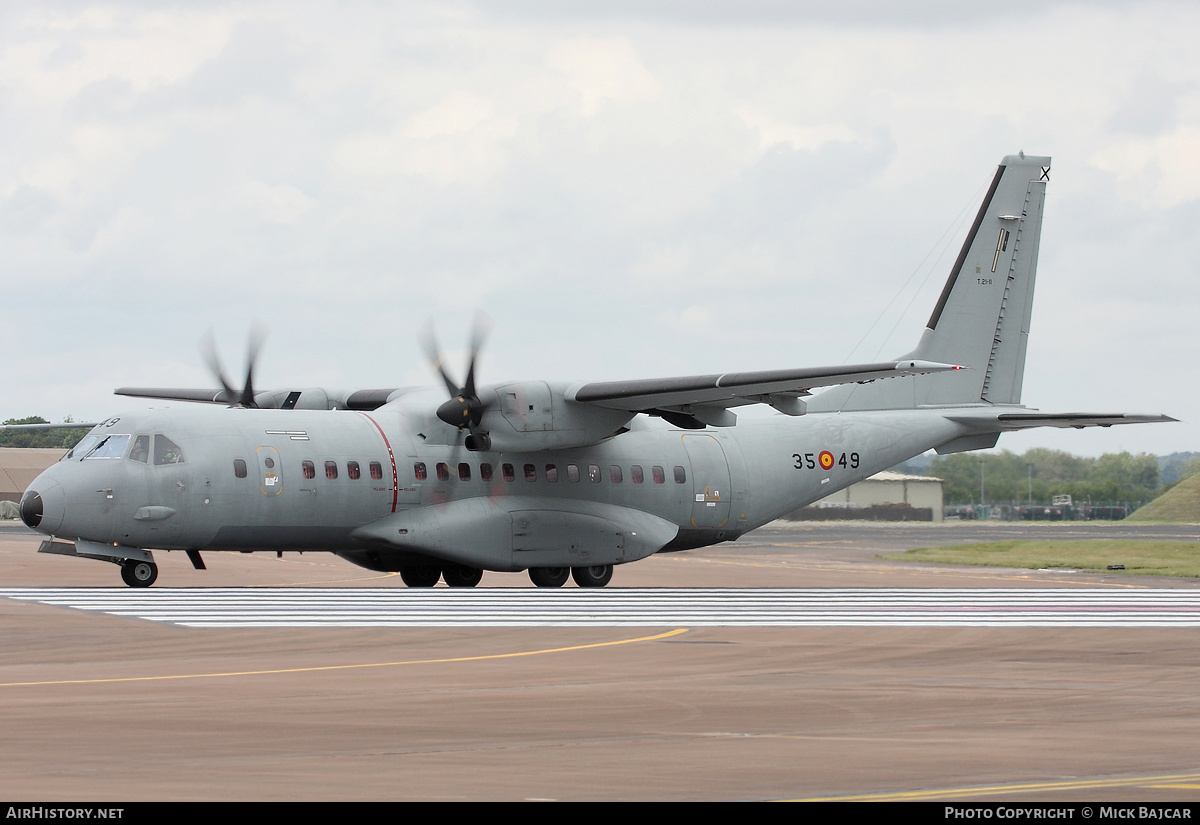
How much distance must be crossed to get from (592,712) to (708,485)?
20.5 m

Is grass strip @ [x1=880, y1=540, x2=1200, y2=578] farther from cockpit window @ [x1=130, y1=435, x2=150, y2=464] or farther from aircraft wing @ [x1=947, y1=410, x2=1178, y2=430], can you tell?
cockpit window @ [x1=130, y1=435, x2=150, y2=464]

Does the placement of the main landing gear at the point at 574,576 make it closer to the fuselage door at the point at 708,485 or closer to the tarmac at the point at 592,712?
the fuselage door at the point at 708,485

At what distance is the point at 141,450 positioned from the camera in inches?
999

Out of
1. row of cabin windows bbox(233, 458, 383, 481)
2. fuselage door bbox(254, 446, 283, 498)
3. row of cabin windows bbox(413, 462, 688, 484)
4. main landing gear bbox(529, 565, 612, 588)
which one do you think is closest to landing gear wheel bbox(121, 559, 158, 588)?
row of cabin windows bbox(233, 458, 383, 481)

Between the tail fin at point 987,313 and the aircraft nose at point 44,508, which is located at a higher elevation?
the tail fin at point 987,313

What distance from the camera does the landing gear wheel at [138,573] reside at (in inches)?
1006

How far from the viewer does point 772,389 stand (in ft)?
87.8

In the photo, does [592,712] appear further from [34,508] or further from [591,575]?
[591,575]

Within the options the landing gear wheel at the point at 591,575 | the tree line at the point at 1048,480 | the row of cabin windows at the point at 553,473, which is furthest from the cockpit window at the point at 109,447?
the tree line at the point at 1048,480

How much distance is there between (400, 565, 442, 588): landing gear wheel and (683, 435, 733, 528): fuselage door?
5.36 meters

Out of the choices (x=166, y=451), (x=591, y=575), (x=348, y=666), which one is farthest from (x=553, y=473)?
(x=348, y=666)

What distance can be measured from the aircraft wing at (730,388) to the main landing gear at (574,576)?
11.7 ft

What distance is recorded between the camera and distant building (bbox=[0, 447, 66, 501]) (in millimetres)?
97438
